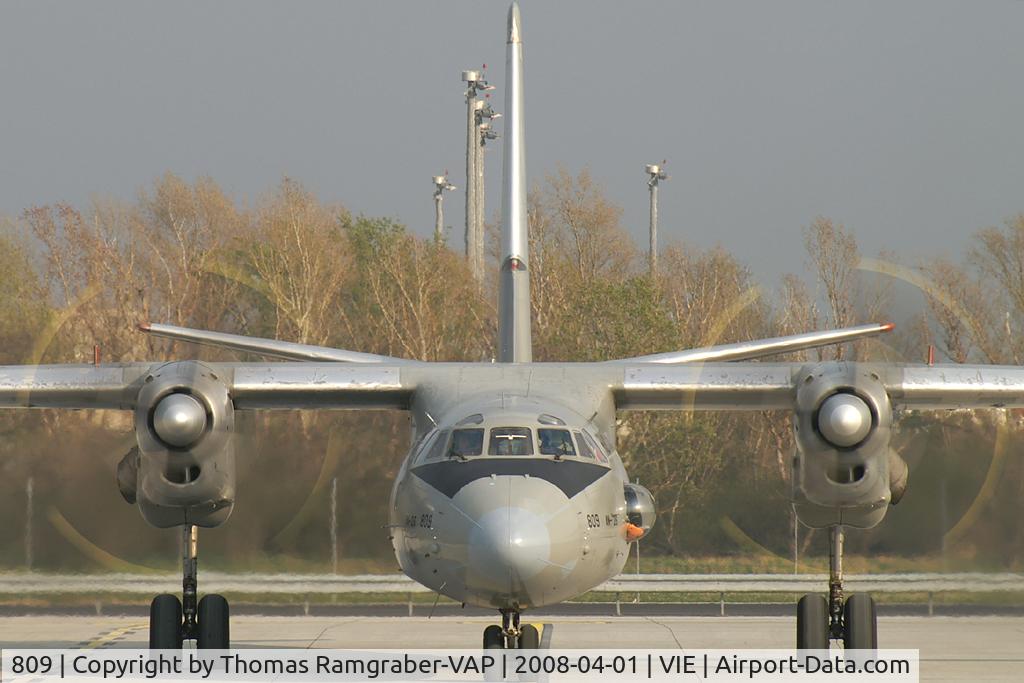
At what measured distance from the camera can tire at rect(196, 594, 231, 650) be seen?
1598cm

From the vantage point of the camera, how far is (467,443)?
12.8m

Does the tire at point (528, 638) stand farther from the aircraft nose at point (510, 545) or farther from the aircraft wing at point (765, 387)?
the aircraft wing at point (765, 387)

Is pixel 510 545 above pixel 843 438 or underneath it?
underneath

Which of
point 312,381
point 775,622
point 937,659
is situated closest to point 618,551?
point 312,381

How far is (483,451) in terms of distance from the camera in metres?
12.6

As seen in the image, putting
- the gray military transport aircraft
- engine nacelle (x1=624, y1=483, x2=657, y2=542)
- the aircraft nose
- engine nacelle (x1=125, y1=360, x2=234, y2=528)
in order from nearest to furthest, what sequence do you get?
the aircraft nose, the gray military transport aircraft, engine nacelle (x1=125, y1=360, x2=234, y2=528), engine nacelle (x1=624, y1=483, x2=657, y2=542)

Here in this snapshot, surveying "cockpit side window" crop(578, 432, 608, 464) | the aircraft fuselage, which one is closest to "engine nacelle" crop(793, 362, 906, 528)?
the aircraft fuselage

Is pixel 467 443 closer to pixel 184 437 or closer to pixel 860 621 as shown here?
pixel 184 437

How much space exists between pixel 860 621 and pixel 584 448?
14.3 ft

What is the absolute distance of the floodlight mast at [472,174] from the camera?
49.5 metres

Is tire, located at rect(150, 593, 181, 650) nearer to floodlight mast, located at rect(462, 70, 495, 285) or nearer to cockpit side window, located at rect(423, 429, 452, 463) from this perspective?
cockpit side window, located at rect(423, 429, 452, 463)

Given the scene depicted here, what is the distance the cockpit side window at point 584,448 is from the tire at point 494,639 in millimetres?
1780

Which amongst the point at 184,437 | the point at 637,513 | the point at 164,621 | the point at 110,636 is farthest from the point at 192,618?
the point at 637,513

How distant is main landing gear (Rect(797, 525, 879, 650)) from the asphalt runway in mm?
1030
